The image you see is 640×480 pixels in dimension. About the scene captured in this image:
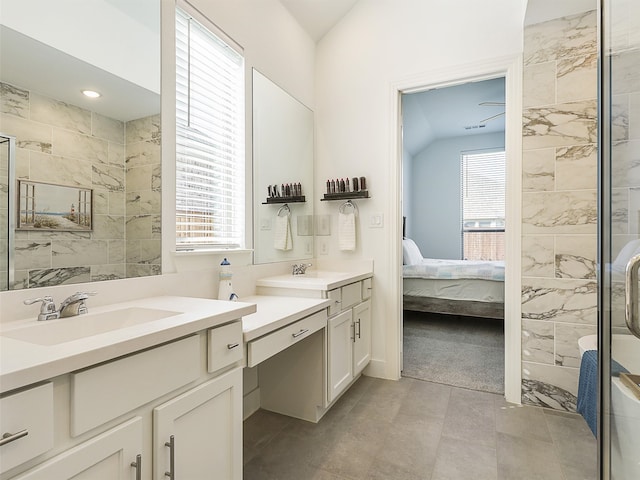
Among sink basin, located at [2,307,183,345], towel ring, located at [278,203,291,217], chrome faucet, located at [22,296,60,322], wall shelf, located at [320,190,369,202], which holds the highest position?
wall shelf, located at [320,190,369,202]

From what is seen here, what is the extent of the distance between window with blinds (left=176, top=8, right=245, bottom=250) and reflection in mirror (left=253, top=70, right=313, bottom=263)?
0.16 m

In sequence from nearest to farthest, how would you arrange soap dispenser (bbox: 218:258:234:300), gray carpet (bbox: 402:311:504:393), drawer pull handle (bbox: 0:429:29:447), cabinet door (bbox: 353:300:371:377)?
drawer pull handle (bbox: 0:429:29:447), soap dispenser (bbox: 218:258:234:300), cabinet door (bbox: 353:300:371:377), gray carpet (bbox: 402:311:504:393)

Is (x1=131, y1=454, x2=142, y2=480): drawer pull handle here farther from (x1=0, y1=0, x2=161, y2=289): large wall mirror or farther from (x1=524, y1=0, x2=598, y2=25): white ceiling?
(x1=524, y1=0, x2=598, y2=25): white ceiling

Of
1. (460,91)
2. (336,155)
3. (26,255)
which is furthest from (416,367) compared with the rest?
(460,91)

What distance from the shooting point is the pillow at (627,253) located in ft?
3.23

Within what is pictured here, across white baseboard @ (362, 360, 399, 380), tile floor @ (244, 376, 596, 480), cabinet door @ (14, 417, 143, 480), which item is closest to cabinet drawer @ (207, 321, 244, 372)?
cabinet door @ (14, 417, 143, 480)

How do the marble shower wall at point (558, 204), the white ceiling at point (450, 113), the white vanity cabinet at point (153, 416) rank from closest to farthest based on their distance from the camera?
1. the white vanity cabinet at point (153, 416)
2. the marble shower wall at point (558, 204)
3. the white ceiling at point (450, 113)

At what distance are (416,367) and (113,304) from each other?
239cm

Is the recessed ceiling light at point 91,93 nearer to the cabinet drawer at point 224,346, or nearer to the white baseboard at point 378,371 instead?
the cabinet drawer at point 224,346

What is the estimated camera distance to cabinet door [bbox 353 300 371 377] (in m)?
Answer: 2.43

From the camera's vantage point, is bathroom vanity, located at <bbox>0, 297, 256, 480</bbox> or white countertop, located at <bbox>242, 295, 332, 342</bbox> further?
white countertop, located at <bbox>242, 295, 332, 342</bbox>

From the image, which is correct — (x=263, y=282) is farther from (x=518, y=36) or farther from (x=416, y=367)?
(x=518, y=36)

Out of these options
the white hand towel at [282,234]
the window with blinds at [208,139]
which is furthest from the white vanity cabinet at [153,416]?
the white hand towel at [282,234]

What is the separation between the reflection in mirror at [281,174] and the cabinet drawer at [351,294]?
1.80ft
